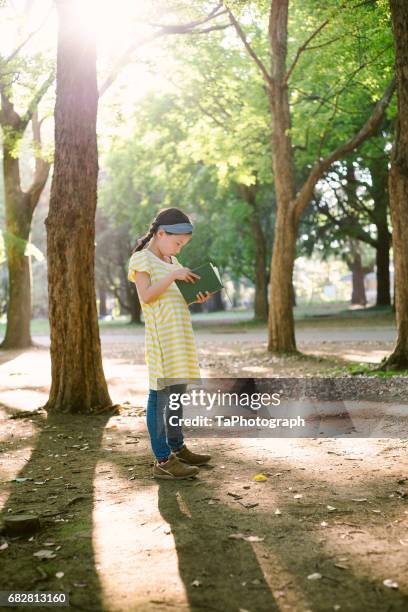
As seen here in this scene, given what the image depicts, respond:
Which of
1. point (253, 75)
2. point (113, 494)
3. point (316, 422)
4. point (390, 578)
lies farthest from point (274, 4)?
point (390, 578)

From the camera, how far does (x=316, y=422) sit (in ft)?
23.9

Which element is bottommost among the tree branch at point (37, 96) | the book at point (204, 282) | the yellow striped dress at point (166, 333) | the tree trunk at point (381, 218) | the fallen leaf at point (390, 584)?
the fallen leaf at point (390, 584)

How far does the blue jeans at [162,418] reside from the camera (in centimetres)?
486

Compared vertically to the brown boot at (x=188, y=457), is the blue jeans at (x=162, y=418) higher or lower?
higher

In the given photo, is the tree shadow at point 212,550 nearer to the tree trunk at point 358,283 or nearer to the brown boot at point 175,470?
the brown boot at point 175,470

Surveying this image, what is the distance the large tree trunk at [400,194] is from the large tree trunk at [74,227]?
14.3 feet

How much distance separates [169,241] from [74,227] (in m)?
3.43

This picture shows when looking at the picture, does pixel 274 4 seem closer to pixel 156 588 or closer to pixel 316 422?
pixel 316 422

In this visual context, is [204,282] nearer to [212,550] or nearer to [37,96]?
[212,550]

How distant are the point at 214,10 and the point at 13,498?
11.9m

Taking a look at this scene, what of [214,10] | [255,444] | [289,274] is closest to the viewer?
[255,444]

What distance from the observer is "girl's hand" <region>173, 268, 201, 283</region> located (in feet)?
15.0

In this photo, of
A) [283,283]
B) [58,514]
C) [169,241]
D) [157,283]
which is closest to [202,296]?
[157,283]

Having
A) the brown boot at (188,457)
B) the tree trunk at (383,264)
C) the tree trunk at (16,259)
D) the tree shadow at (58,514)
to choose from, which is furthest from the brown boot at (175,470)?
the tree trunk at (383,264)
